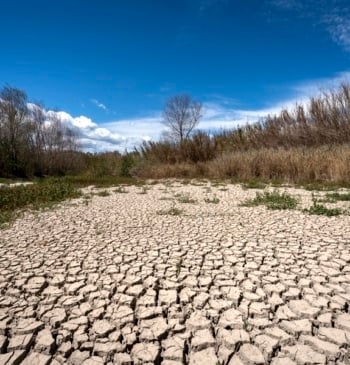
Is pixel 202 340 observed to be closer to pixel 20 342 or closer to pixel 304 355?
pixel 304 355

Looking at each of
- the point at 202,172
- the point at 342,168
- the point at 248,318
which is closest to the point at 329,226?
the point at 248,318

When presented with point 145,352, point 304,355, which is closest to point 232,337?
point 304,355

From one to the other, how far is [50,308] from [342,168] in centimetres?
1079

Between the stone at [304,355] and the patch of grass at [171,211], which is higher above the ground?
the patch of grass at [171,211]

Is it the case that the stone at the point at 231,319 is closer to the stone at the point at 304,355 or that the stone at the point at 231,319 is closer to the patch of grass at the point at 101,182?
the stone at the point at 304,355

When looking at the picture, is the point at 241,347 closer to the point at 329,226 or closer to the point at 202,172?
the point at 329,226

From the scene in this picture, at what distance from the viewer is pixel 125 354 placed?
68.4 inches

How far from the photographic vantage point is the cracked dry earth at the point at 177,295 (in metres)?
1.76

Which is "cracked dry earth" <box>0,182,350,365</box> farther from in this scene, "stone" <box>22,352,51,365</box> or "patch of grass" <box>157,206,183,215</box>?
"patch of grass" <box>157,206,183,215</box>

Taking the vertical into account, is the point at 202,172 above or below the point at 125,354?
above

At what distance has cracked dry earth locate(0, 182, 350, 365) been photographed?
1.76m

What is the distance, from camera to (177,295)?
2.41 metres

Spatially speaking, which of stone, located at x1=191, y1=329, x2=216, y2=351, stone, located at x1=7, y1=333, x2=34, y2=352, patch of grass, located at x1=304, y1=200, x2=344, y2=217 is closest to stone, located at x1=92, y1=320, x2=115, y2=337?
stone, located at x1=7, y1=333, x2=34, y2=352

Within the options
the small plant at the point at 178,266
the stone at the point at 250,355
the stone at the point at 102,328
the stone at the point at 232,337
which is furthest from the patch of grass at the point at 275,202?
the stone at the point at 102,328
